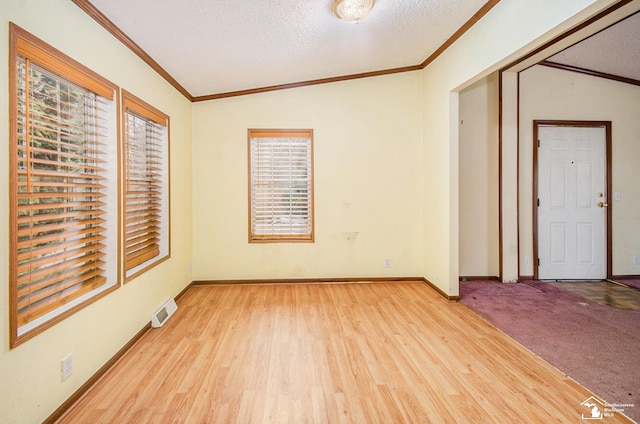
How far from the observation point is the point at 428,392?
1843 millimetres

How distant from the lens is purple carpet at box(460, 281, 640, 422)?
6.38ft

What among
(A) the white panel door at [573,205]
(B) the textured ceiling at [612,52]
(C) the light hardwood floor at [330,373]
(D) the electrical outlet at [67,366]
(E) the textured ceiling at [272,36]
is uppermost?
(B) the textured ceiling at [612,52]

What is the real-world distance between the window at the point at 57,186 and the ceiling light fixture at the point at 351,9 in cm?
186

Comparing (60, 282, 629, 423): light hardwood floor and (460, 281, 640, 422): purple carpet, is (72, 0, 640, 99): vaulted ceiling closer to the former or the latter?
(60, 282, 629, 423): light hardwood floor

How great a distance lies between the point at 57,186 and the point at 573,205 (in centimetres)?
565

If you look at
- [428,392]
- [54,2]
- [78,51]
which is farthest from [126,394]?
[54,2]

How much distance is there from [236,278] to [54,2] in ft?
10.5

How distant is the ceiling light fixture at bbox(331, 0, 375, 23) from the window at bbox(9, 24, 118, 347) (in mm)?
1858

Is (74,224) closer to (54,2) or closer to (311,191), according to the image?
(54,2)

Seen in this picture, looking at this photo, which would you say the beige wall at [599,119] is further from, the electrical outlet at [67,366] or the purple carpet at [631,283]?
the electrical outlet at [67,366]

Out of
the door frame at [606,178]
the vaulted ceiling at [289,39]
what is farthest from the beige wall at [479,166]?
the vaulted ceiling at [289,39]

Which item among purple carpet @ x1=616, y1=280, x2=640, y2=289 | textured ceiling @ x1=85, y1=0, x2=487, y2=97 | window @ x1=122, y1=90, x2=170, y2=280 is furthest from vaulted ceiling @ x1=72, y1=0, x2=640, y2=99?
purple carpet @ x1=616, y1=280, x2=640, y2=289

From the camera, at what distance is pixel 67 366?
174 cm

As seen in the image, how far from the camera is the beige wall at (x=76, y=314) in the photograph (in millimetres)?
1378
